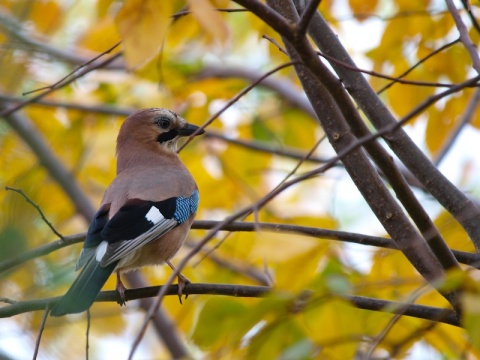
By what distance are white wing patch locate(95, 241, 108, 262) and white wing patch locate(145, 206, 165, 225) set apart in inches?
13.9

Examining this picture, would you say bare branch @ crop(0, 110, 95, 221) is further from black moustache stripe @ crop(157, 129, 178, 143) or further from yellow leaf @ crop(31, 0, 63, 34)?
black moustache stripe @ crop(157, 129, 178, 143)

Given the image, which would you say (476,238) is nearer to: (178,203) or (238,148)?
(178,203)

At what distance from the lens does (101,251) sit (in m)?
3.75

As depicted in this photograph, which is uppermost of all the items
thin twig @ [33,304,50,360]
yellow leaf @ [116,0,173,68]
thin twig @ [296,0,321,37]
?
yellow leaf @ [116,0,173,68]

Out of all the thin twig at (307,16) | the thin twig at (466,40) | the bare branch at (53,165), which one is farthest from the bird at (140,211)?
the bare branch at (53,165)

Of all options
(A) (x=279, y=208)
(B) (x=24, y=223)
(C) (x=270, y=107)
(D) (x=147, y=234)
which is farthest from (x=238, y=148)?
(B) (x=24, y=223)

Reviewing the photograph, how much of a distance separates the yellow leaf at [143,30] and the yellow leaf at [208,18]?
156 millimetres

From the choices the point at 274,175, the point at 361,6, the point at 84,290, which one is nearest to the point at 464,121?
the point at 361,6

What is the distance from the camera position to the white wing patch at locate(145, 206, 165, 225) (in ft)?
13.4

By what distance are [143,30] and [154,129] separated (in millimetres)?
2208

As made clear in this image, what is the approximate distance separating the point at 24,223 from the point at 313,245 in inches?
52.7

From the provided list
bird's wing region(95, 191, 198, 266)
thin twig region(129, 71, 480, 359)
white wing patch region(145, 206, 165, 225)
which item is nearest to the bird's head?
bird's wing region(95, 191, 198, 266)

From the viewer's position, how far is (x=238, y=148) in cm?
678

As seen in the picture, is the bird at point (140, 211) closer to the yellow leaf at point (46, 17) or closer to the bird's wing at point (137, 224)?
the bird's wing at point (137, 224)
